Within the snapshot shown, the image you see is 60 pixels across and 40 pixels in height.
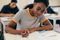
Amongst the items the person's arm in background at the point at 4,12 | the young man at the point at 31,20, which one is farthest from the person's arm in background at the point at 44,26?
the person's arm in background at the point at 4,12

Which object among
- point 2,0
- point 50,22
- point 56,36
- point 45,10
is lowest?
point 56,36

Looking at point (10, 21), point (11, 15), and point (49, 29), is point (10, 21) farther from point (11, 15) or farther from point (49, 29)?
point (49, 29)

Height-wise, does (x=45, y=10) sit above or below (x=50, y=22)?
above

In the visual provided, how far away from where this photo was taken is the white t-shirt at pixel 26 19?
1.22m

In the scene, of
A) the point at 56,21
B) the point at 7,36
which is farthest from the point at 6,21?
the point at 56,21

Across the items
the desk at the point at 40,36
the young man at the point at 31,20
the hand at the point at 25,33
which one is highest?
the young man at the point at 31,20

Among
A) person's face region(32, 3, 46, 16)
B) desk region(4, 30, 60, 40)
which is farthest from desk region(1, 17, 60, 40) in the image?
person's face region(32, 3, 46, 16)

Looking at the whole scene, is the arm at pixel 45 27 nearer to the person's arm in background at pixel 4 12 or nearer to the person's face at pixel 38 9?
the person's face at pixel 38 9

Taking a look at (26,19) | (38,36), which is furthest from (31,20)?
(38,36)

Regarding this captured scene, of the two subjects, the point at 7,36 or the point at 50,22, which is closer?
the point at 7,36

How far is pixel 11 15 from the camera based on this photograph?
122 centimetres

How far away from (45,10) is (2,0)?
15.4 inches

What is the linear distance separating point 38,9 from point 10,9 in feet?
0.81

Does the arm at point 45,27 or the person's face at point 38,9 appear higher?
the person's face at point 38,9
